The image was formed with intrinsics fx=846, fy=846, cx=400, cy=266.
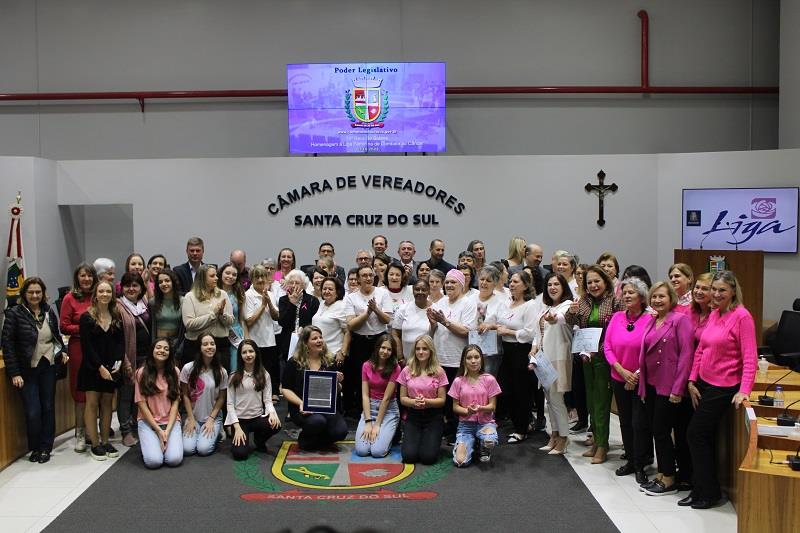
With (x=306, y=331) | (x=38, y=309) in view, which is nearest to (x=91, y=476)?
(x=38, y=309)

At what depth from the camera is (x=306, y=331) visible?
6.75 meters

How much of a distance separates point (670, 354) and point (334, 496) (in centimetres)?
242

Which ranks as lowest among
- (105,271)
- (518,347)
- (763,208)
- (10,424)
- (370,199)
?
(10,424)

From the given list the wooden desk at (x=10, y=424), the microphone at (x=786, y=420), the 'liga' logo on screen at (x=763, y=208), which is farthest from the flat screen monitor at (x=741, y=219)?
the wooden desk at (x=10, y=424)

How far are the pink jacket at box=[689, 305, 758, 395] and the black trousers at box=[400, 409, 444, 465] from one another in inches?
80.6

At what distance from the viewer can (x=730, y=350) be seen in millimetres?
5199

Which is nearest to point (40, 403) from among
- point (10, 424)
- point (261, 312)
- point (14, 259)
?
point (10, 424)

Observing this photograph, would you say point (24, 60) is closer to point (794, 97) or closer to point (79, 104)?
point (79, 104)

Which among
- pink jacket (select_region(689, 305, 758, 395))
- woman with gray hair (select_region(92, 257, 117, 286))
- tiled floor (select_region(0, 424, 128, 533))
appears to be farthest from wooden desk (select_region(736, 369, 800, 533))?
woman with gray hair (select_region(92, 257, 117, 286))

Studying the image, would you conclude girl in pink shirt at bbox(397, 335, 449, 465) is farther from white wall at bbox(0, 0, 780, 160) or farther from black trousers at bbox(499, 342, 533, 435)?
white wall at bbox(0, 0, 780, 160)

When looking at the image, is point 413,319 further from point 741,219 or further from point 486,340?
point 741,219

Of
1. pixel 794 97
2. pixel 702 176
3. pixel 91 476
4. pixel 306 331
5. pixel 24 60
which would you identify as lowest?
pixel 91 476

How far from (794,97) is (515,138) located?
12.0 ft

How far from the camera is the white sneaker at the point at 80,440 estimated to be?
6832mm
